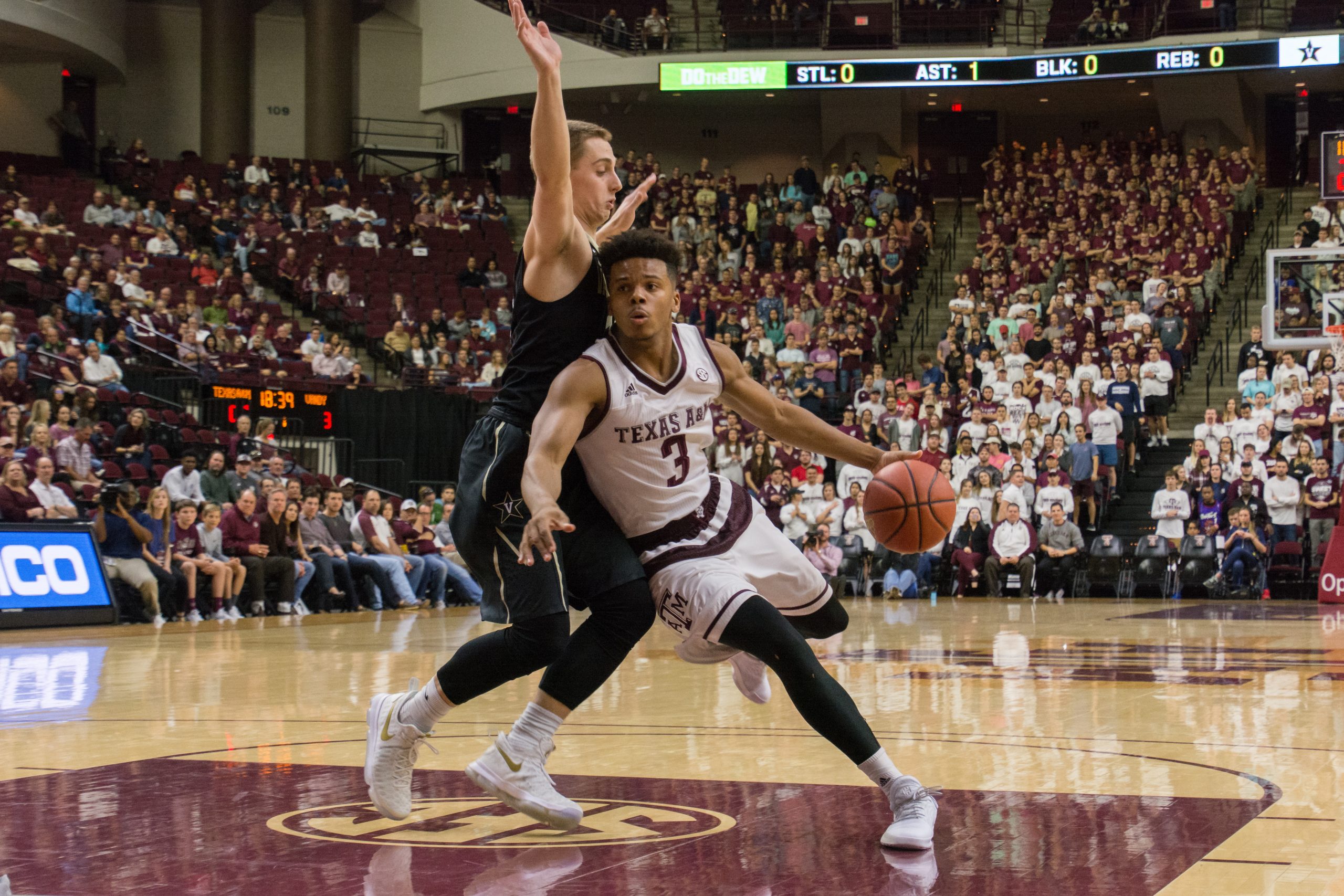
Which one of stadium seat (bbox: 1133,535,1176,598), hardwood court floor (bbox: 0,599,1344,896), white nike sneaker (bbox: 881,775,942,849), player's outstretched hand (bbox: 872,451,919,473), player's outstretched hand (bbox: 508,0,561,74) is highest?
player's outstretched hand (bbox: 508,0,561,74)

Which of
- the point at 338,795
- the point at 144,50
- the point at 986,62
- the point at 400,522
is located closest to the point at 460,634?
the point at 400,522

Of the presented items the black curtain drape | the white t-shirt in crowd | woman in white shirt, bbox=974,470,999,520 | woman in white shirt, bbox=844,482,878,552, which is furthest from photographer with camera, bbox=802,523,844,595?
the black curtain drape

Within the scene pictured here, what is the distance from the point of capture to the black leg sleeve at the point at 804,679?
3873 mm

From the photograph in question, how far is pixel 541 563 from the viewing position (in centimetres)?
400

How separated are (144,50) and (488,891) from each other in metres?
28.6

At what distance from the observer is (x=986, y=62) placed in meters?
25.2

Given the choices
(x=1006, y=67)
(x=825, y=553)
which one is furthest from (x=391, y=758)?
(x=1006, y=67)

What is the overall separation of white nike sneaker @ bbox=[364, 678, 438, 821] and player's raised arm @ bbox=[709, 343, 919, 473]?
51.0 inches

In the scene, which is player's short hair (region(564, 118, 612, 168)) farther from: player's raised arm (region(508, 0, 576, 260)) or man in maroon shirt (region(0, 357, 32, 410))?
man in maroon shirt (region(0, 357, 32, 410))

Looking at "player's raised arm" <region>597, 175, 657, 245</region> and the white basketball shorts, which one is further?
"player's raised arm" <region>597, 175, 657, 245</region>

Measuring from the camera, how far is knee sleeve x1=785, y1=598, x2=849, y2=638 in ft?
14.3

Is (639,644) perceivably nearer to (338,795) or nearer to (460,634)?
(460,634)

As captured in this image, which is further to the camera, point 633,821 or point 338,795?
point 338,795

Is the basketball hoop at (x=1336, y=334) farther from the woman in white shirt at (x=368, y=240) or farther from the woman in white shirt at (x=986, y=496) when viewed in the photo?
the woman in white shirt at (x=368, y=240)
